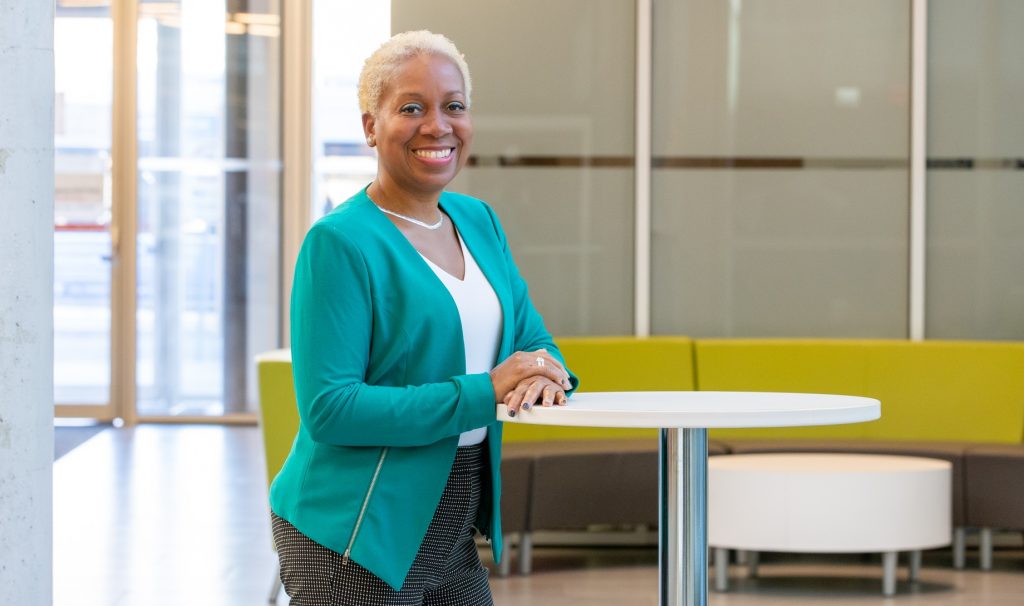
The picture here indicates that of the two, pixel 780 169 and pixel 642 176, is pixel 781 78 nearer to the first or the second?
pixel 780 169

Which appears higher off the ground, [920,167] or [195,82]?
[195,82]

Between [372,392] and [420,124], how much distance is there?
422 millimetres

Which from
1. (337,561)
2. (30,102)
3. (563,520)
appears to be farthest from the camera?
(563,520)

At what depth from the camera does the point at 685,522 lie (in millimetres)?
2381

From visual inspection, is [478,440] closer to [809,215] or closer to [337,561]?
[337,561]

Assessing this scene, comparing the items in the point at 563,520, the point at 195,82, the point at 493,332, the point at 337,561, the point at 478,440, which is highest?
the point at 195,82

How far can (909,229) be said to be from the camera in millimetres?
6426

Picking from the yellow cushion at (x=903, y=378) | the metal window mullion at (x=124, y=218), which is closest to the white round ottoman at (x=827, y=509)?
the yellow cushion at (x=903, y=378)

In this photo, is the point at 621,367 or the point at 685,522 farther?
the point at 621,367

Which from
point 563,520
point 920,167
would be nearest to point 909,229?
point 920,167

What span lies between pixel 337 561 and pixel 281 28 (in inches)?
347

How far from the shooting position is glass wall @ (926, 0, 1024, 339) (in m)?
6.39

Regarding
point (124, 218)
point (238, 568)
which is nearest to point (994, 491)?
point (238, 568)

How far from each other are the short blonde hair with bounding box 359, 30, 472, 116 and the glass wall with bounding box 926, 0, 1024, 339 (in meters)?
4.82
